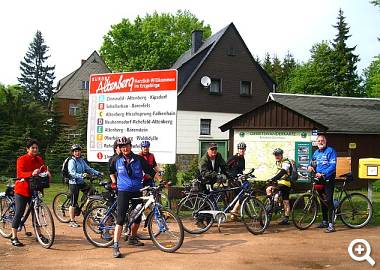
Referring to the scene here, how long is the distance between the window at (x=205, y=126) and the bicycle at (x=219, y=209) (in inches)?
1013

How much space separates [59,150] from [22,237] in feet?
58.6

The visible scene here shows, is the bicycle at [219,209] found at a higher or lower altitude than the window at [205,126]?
lower

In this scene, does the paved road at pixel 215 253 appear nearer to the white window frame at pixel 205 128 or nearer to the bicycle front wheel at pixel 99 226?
the bicycle front wheel at pixel 99 226

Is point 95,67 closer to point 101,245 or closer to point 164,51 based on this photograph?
point 164,51

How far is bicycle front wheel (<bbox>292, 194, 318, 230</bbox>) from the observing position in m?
9.99

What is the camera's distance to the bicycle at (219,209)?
9.54 meters

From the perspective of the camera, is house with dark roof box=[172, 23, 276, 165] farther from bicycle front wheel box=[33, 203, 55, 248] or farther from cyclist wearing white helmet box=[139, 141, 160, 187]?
bicycle front wheel box=[33, 203, 55, 248]

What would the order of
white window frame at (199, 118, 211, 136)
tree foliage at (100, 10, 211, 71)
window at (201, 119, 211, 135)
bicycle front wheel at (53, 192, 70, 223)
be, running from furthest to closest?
tree foliage at (100, 10, 211, 71), window at (201, 119, 211, 135), white window frame at (199, 118, 211, 136), bicycle front wheel at (53, 192, 70, 223)

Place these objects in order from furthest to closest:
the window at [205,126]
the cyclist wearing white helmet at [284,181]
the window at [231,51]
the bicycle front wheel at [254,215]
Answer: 1. the window at [231,51]
2. the window at [205,126]
3. the cyclist wearing white helmet at [284,181]
4. the bicycle front wheel at [254,215]

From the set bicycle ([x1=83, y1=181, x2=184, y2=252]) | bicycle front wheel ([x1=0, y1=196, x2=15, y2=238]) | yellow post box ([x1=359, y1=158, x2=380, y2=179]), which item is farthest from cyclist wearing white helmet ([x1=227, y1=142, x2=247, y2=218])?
bicycle front wheel ([x1=0, y1=196, x2=15, y2=238])

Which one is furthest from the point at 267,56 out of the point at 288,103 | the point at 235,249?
the point at 235,249

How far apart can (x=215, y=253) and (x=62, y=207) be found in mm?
4819

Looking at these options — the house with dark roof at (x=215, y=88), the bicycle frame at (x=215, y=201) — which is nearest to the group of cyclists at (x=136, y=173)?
the bicycle frame at (x=215, y=201)

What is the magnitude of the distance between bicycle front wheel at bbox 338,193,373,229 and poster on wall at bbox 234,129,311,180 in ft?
10.6
